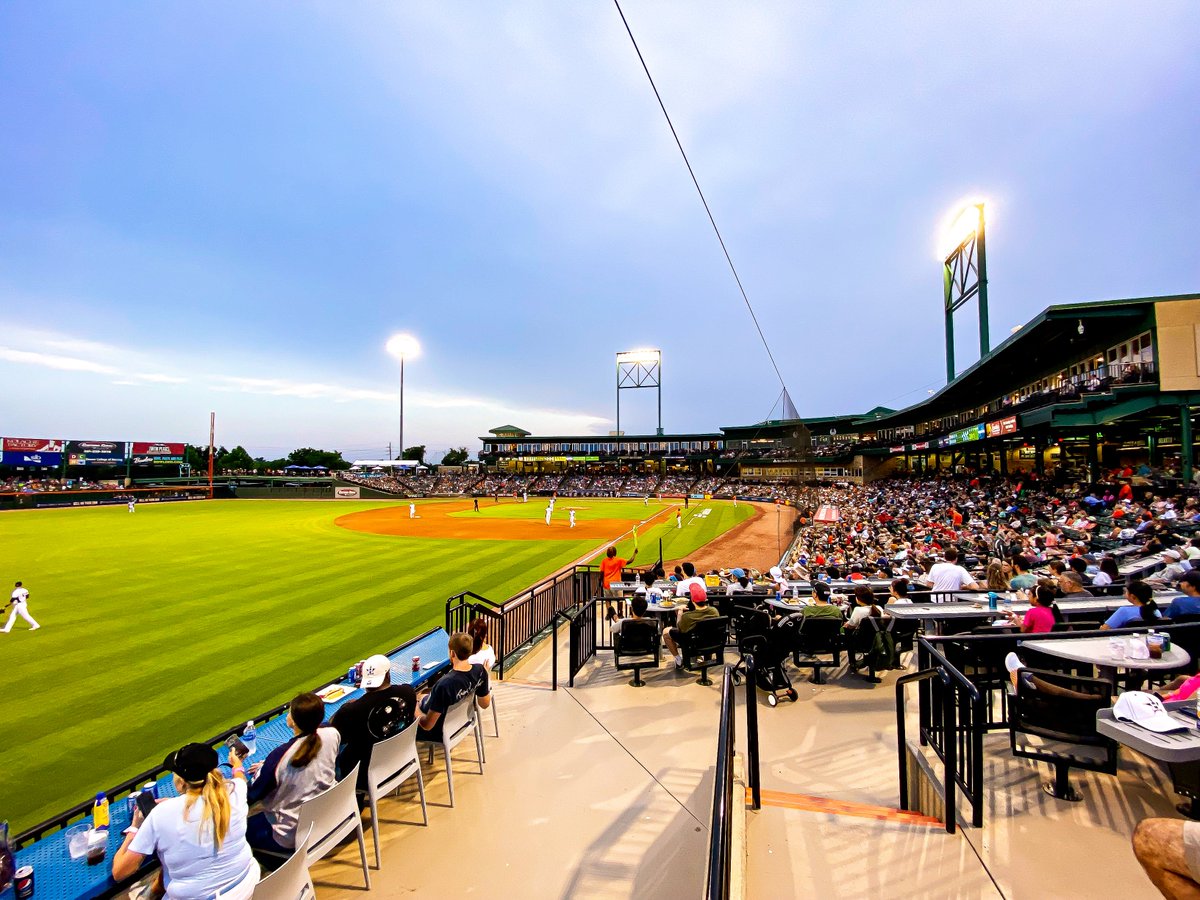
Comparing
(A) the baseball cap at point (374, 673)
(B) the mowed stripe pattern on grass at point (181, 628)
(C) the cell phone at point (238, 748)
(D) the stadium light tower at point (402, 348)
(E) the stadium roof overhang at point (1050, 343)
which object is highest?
(D) the stadium light tower at point (402, 348)

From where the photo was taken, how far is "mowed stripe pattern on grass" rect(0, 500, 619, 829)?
7.41 m

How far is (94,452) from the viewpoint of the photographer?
235ft

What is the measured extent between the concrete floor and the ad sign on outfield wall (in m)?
95.1

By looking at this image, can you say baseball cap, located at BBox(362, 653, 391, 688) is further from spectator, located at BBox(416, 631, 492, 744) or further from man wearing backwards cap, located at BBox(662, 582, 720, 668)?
man wearing backwards cap, located at BBox(662, 582, 720, 668)

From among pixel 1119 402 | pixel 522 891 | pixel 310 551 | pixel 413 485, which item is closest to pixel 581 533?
pixel 310 551

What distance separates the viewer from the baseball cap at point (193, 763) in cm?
292

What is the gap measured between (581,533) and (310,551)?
14.2 meters

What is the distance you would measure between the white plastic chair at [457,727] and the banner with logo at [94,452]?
95616 millimetres

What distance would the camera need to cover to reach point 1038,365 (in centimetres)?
2873

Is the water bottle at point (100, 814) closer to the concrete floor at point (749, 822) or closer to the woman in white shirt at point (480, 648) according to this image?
the concrete floor at point (749, 822)

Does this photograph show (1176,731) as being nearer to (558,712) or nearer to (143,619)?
(558,712)

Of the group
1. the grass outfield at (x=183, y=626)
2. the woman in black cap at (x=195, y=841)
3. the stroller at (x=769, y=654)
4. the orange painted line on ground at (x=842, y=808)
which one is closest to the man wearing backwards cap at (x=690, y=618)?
the stroller at (x=769, y=654)

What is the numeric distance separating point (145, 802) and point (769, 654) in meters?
5.90

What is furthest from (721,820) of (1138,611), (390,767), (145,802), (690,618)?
(1138,611)
